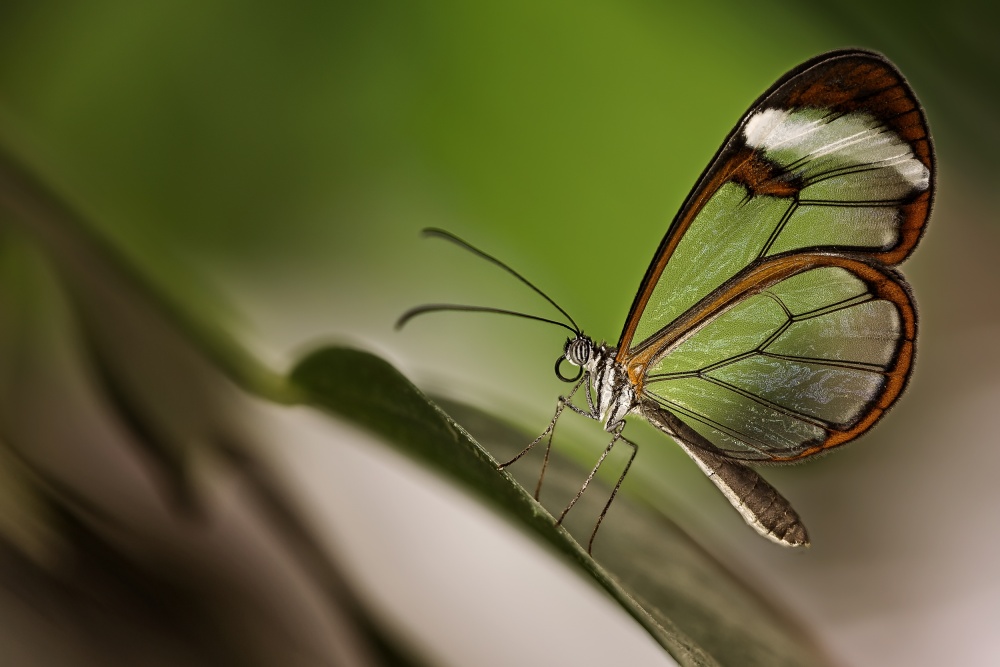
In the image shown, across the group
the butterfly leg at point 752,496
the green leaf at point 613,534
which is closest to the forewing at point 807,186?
the butterfly leg at point 752,496

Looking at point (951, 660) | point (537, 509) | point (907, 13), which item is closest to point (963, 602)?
point (951, 660)

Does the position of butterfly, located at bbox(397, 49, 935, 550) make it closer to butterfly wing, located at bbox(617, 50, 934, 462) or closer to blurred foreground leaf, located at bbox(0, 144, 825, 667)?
butterfly wing, located at bbox(617, 50, 934, 462)

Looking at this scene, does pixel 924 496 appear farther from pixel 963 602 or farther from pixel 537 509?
pixel 537 509

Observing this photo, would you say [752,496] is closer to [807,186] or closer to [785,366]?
[785,366]

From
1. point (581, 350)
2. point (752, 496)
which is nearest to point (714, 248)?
point (581, 350)

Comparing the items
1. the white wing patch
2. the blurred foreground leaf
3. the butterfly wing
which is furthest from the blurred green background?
the white wing patch

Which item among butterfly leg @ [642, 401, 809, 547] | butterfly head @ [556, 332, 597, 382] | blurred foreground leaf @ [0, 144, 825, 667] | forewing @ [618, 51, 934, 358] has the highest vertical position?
forewing @ [618, 51, 934, 358]

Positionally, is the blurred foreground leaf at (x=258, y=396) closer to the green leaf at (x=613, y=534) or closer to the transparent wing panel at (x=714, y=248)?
the green leaf at (x=613, y=534)
